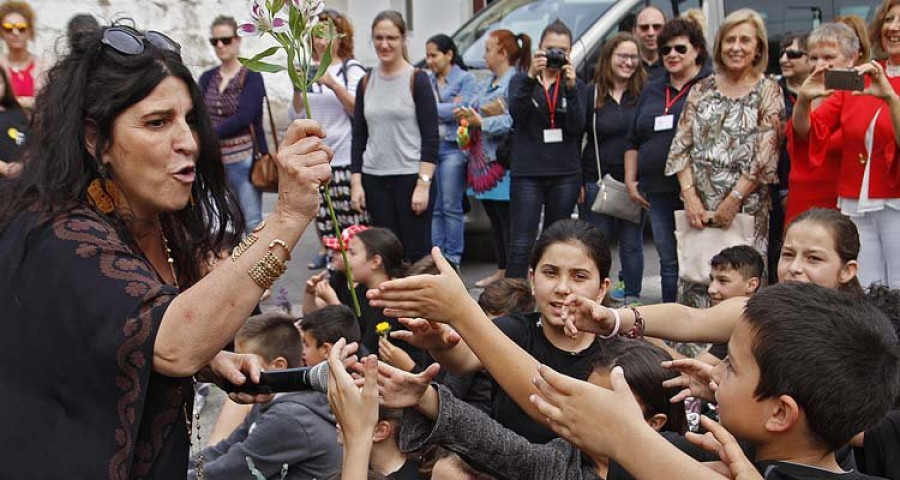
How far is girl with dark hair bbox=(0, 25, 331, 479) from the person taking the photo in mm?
1944

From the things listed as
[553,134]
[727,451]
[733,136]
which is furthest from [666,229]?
[727,451]

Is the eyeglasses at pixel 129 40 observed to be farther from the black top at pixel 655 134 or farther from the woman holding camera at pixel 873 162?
the black top at pixel 655 134

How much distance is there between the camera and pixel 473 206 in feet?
27.6

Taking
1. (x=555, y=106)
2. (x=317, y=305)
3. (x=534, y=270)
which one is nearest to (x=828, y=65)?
(x=555, y=106)

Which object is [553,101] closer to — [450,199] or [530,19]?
[450,199]

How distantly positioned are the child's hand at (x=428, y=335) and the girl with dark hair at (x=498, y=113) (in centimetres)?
435

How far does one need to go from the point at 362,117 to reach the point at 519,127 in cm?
101

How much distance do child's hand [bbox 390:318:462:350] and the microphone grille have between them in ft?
0.77

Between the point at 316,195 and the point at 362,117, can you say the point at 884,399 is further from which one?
the point at 362,117

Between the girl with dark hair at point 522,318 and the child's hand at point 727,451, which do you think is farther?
the girl with dark hair at point 522,318

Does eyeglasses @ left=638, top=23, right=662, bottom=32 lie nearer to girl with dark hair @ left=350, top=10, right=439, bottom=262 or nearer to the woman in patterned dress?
the woman in patterned dress

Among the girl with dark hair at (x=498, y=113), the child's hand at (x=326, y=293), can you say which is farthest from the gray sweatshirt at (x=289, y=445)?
the girl with dark hair at (x=498, y=113)

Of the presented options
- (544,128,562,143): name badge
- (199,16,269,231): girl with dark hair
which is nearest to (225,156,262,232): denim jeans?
(199,16,269,231): girl with dark hair

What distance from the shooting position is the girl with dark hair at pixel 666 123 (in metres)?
6.19
